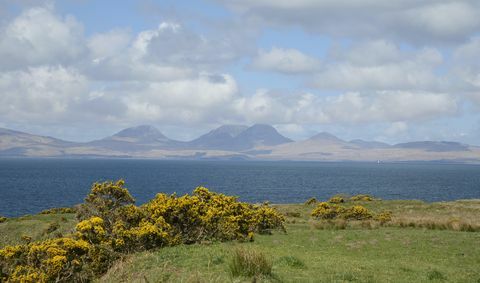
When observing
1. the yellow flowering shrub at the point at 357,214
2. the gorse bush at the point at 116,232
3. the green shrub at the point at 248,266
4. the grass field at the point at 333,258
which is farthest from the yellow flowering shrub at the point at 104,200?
the yellow flowering shrub at the point at 357,214

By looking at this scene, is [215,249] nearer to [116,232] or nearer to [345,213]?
[116,232]

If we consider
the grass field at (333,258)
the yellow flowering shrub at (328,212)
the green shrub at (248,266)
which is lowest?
the yellow flowering shrub at (328,212)

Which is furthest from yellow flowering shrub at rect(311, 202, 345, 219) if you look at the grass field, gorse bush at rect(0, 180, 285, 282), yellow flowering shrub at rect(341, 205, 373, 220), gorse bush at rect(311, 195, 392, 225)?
gorse bush at rect(0, 180, 285, 282)

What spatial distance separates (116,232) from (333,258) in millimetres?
10570

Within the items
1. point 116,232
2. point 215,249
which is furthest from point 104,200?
point 215,249

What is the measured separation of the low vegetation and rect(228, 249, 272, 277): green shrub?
34 mm

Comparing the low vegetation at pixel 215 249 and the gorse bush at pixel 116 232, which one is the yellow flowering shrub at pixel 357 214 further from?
the gorse bush at pixel 116 232

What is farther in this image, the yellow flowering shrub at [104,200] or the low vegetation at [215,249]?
the yellow flowering shrub at [104,200]

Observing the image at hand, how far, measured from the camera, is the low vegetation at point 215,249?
1675cm

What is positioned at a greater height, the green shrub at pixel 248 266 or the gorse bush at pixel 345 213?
the green shrub at pixel 248 266

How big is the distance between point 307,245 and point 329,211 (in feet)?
63.8

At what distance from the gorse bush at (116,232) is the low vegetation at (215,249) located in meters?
0.05

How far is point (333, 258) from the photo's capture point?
70.5ft

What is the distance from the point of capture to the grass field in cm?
1652
